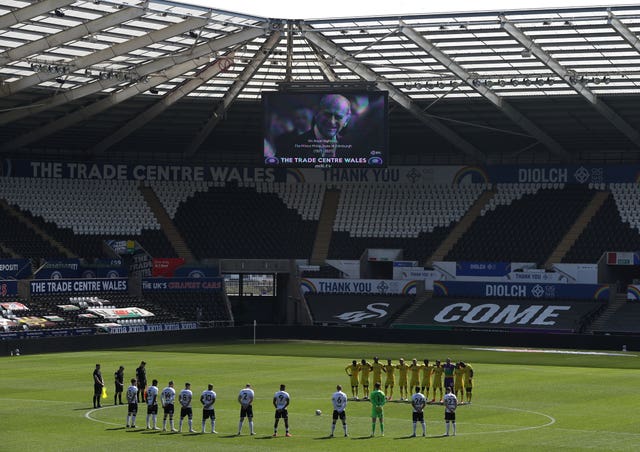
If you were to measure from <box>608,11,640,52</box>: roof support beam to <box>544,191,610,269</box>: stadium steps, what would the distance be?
19.2 m

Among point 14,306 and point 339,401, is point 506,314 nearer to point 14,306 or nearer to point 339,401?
point 14,306

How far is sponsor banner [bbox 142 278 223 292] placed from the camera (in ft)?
233

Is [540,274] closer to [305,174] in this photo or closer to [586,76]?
[586,76]

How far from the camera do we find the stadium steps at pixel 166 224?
251 feet

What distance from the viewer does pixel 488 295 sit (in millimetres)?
70125

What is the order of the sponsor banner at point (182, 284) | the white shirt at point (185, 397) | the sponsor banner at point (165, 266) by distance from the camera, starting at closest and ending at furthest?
the white shirt at point (185, 397) < the sponsor banner at point (182, 284) < the sponsor banner at point (165, 266)

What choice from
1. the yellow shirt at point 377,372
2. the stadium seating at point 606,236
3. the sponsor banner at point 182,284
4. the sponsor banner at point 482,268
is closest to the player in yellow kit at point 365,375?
the yellow shirt at point 377,372

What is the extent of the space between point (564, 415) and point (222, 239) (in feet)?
152

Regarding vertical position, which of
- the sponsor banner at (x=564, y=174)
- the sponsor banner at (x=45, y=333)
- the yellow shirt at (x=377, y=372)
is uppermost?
the sponsor banner at (x=564, y=174)

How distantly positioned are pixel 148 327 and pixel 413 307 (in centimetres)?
1644

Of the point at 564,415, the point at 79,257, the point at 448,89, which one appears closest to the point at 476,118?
the point at 448,89

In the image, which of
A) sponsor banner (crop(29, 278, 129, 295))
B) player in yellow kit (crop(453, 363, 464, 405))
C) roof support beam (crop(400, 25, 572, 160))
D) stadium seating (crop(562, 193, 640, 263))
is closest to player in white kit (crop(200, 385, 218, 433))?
player in yellow kit (crop(453, 363, 464, 405))

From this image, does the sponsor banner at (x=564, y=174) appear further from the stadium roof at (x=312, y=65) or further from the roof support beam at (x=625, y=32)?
the roof support beam at (x=625, y=32)

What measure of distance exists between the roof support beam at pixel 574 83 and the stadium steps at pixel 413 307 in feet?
50.2
